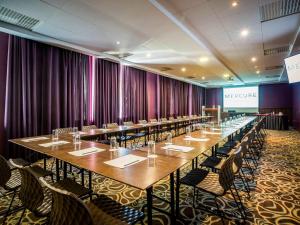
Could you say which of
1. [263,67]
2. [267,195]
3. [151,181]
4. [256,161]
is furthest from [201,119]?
[151,181]

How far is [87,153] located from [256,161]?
3.97 metres

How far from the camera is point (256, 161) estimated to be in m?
4.25

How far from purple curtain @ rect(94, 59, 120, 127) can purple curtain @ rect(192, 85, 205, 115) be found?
26.3 ft

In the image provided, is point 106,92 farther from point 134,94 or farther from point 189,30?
point 189,30

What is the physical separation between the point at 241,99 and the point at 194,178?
1330 cm

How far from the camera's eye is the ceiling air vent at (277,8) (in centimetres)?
313

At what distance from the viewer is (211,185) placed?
196 centimetres

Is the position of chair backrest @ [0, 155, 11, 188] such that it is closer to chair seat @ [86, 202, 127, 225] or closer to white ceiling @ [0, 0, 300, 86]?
chair seat @ [86, 202, 127, 225]

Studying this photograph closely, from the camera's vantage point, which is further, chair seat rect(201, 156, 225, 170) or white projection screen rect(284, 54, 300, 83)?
white projection screen rect(284, 54, 300, 83)

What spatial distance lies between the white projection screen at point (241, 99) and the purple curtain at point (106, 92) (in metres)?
10.6

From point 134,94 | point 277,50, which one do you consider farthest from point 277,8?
point 134,94

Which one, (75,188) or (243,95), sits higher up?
(243,95)

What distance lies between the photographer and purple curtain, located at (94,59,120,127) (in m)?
6.06

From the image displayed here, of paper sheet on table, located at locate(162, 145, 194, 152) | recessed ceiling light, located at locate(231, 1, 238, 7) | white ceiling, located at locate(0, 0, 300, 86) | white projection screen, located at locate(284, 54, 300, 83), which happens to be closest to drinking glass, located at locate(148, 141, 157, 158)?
paper sheet on table, located at locate(162, 145, 194, 152)
